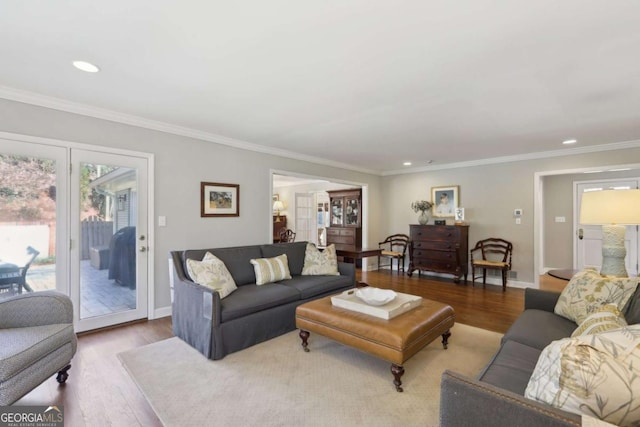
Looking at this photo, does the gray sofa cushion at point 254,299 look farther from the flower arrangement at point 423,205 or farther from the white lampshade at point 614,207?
the flower arrangement at point 423,205

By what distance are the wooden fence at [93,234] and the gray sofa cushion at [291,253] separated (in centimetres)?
171

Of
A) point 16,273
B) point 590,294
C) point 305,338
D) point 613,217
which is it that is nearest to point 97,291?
point 16,273

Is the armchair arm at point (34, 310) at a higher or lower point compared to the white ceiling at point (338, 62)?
lower

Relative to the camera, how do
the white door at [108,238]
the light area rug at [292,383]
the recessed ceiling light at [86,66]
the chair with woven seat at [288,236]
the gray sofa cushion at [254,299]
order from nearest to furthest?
the light area rug at [292,383], the recessed ceiling light at [86,66], the gray sofa cushion at [254,299], the white door at [108,238], the chair with woven seat at [288,236]

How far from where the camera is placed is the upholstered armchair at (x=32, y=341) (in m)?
1.70

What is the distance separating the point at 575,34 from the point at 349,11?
4.60 feet

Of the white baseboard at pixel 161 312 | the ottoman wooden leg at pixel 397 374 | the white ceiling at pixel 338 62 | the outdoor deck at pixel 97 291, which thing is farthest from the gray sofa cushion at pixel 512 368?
the outdoor deck at pixel 97 291

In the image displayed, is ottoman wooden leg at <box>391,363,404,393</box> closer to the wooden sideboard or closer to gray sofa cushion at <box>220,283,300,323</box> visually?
gray sofa cushion at <box>220,283,300,323</box>

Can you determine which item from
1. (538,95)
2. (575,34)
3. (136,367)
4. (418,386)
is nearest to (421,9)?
(575,34)

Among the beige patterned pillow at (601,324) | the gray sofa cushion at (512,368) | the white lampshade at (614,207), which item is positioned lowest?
the gray sofa cushion at (512,368)

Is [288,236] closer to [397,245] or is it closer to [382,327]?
[397,245]

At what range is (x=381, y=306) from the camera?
2553mm

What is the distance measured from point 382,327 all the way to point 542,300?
4.92 feet

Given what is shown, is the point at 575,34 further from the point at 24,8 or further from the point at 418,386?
the point at 24,8
